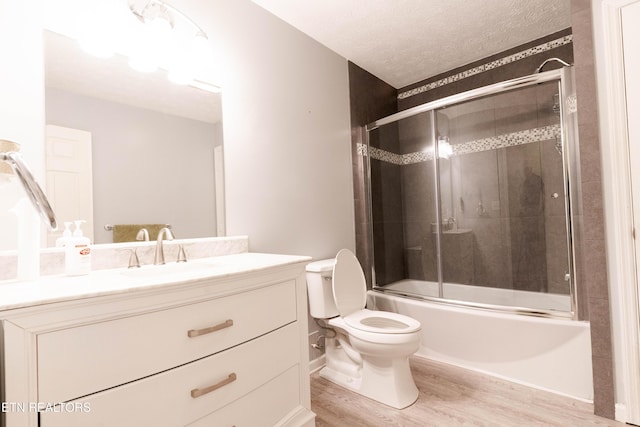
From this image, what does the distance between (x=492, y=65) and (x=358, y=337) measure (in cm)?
259

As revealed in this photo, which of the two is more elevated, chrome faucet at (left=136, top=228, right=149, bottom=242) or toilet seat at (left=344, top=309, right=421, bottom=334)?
chrome faucet at (left=136, top=228, right=149, bottom=242)

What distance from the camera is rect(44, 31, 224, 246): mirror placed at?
1.24m

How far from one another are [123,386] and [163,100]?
1.30m

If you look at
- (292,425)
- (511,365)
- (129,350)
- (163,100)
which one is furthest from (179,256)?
(511,365)

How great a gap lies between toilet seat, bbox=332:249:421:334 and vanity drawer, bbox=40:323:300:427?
2.26ft

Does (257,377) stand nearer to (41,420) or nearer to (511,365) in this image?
(41,420)

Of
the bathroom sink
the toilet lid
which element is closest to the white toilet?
the toilet lid

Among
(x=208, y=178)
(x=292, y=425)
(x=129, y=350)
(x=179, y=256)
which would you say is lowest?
(x=292, y=425)

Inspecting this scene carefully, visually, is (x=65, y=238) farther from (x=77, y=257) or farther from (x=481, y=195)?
(x=481, y=195)

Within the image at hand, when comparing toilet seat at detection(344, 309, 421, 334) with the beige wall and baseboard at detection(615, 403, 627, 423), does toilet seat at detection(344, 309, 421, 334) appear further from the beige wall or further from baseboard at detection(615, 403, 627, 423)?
baseboard at detection(615, 403, 627, 423)

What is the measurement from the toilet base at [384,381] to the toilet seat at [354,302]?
0.67 ft

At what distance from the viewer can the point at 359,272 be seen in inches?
84.8

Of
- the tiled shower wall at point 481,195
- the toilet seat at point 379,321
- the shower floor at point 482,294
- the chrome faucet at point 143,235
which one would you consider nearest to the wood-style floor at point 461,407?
the toilet seat at point 379,321

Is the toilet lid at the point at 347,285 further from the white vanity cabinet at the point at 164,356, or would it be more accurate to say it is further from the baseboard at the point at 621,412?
the baseboard at the point at 621,412
